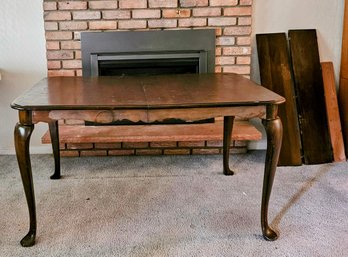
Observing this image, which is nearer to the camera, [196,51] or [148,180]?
[148,180]

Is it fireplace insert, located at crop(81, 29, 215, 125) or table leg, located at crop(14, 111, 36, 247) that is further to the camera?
fireplace insert, located at crop(81, 29, 215, 125)

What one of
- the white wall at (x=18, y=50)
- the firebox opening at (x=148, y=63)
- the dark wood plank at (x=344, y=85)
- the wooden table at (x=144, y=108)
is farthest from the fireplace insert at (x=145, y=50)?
the dark wood plank at (x=344, y=85)

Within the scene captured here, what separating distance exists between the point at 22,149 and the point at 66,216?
1.73 feet

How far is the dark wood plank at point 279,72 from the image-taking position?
2.85m

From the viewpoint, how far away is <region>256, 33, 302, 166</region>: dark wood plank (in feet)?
9.34

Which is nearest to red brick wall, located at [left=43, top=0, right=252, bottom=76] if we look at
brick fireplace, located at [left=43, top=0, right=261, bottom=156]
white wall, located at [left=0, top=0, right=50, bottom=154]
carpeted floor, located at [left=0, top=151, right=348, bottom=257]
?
brick fireplace, located at [left=43, top=0, right=261, bottom=156]

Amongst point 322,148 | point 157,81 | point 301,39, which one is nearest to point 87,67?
point 157,81

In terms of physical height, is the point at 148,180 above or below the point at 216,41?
below

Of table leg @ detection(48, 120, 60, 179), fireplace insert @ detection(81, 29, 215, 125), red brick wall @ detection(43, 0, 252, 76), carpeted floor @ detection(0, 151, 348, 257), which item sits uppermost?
red brick wall @ detection(43, 0, 252, 76)

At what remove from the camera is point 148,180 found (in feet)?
8.23

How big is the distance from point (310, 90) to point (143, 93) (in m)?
1.57

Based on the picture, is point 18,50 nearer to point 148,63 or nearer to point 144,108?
point 148,63

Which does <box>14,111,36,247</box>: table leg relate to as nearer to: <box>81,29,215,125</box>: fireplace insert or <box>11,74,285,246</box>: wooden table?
<box>11,74,285,246</box>: wooden table

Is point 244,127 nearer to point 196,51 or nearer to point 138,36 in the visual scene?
point 196,51
